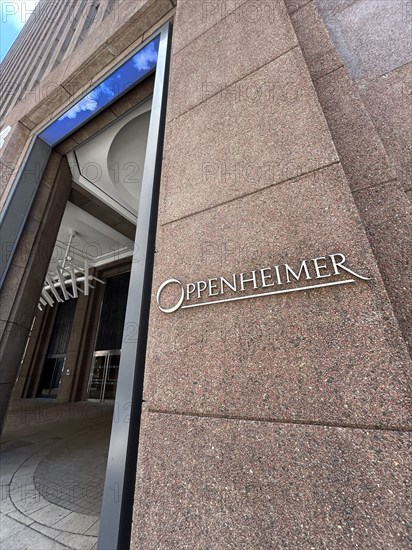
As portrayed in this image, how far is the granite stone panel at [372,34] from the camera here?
9.06 ft

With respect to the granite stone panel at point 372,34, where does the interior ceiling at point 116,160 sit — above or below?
above

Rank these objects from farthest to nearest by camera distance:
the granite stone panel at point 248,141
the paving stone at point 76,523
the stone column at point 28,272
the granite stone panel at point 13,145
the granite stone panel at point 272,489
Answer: the granite stone panel at point 13,145
the stone column at point 28,272
the paving stone at point 76,523
the granite stone panel at point 248,141
the granite stone panel at point 272,489

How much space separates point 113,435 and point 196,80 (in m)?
Answer: 3.78

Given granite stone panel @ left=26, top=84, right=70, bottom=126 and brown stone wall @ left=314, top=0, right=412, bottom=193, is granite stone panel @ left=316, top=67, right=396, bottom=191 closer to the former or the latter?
brown stone wall @ left=314, top=0, right=412, bottom=193

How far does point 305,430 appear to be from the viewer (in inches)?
48.4

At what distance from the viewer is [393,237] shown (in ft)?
5.86

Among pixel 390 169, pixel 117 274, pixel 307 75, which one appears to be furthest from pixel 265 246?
pixel 117 274

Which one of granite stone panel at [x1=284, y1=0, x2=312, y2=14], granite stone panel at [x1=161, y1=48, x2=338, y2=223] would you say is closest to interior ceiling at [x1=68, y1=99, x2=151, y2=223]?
granite stone panel at [x1=284, y1=0, x2=312, y2=14]

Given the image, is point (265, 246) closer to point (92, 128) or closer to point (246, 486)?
point (246, 486)

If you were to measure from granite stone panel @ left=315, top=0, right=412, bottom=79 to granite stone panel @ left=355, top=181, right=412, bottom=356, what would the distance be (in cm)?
186

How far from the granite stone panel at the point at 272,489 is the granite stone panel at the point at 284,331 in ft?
0.34

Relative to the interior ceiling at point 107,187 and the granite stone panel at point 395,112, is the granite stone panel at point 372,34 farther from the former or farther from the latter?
the interior ceiling at point 107,187

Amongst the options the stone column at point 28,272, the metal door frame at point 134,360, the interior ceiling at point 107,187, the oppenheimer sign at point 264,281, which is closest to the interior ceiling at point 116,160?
the interior ceiling at point 107,187

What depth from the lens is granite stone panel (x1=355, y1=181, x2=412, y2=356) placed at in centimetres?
160
